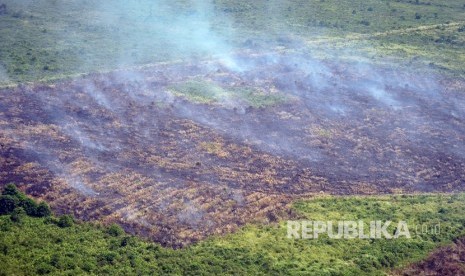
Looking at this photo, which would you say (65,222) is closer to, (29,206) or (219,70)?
(29,206)

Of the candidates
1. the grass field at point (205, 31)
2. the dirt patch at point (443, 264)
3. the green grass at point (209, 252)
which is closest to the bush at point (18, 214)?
the green grass at point (209, 252)

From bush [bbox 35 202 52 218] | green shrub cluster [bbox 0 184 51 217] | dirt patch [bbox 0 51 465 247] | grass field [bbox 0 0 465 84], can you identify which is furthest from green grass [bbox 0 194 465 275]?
grass field [bbox 0 0 465 84]

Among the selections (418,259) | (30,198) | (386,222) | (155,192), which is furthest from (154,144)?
(418,259)

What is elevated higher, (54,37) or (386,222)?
(54,37)

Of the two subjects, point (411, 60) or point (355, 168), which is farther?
point (411, 60)

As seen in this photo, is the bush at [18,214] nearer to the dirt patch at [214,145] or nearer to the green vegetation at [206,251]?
the green vegetation at [206,251]

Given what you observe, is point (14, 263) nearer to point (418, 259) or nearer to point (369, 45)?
point (418, 259)

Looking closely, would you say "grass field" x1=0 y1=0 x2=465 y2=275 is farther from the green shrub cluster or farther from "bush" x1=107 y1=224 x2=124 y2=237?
the green shrub cluster
